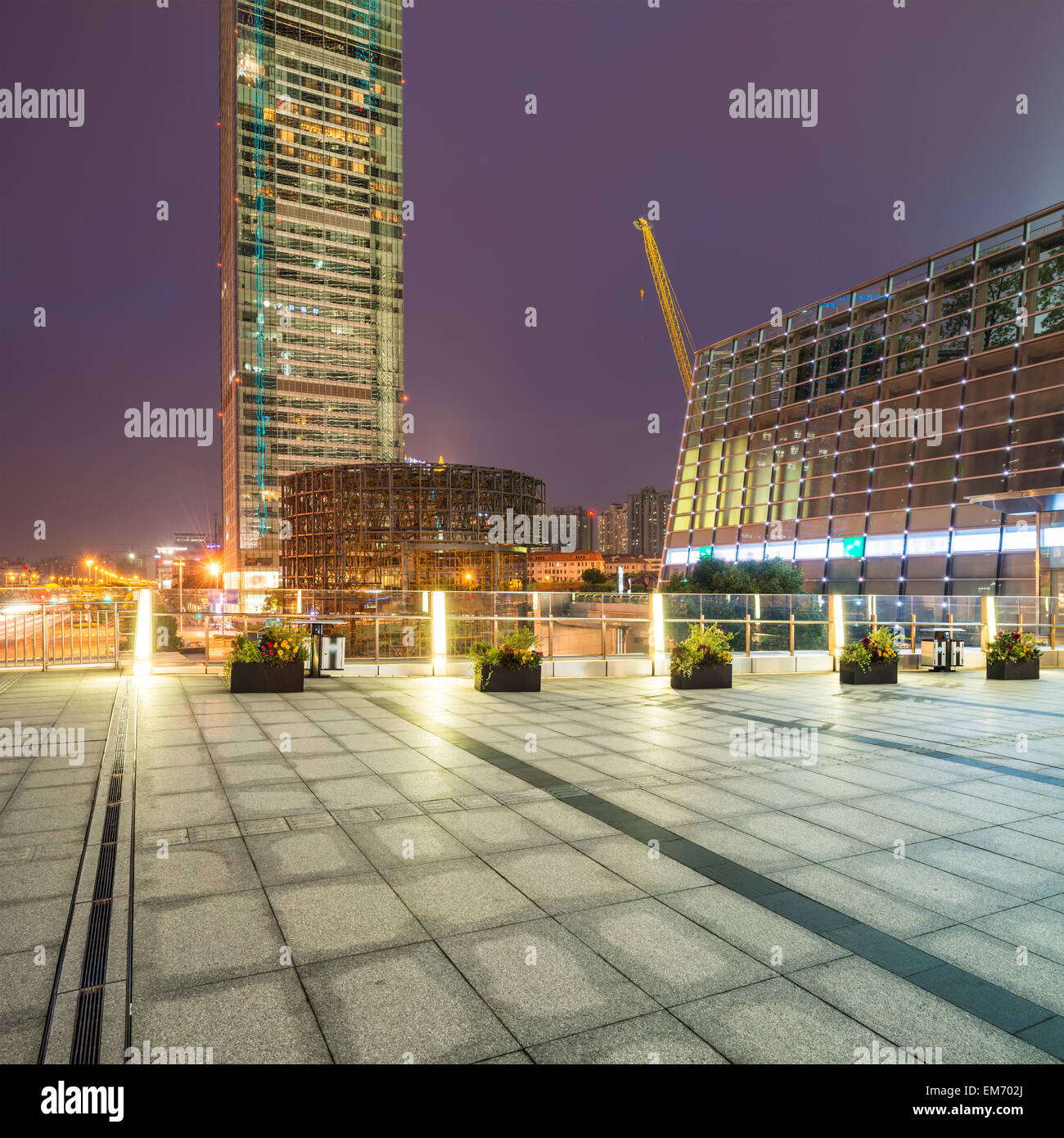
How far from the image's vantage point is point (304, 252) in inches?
5241

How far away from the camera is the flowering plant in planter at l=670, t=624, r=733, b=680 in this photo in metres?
15.7

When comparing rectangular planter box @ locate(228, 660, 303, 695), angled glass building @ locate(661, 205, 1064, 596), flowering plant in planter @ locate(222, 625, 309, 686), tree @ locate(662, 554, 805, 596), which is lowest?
rectangular planter box @ locate(228, 660, 303, 695)

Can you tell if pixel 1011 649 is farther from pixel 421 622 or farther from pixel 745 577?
pixel 745 577

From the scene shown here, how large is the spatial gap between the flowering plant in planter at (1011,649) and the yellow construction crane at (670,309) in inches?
3537

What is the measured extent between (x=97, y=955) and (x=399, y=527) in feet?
356

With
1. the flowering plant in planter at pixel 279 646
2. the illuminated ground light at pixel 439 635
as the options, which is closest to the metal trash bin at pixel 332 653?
the illuminated ground light at pixel 439 635

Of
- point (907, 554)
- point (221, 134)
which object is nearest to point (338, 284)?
point (221, 134)

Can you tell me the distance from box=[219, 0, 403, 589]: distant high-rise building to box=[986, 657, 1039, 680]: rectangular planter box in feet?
402

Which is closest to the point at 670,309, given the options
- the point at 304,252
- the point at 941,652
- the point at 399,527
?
the point at 399,527

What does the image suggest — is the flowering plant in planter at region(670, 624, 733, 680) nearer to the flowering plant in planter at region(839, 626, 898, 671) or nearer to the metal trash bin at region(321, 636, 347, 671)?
the flowering plant in planter at region(839, 626, 898, 671)

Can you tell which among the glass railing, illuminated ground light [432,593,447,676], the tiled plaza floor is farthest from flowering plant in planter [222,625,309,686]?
illuminated ground light [432,593,447,676]

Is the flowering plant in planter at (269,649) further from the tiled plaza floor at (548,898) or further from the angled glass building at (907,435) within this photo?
the angled glass building at (907,435)

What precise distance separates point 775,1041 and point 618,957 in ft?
3.09

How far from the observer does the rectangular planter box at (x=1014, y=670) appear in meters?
18.2
